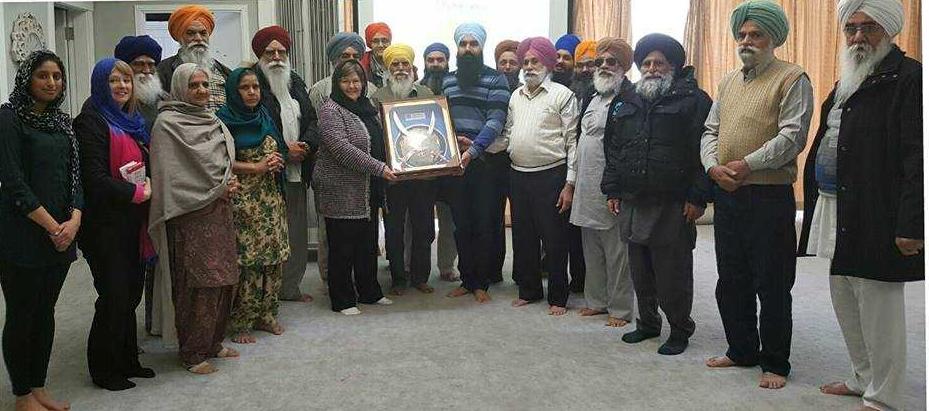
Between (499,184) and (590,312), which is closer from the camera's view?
(590,312)

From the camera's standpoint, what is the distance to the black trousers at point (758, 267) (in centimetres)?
266

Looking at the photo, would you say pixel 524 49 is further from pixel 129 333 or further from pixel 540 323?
pixel 129 333

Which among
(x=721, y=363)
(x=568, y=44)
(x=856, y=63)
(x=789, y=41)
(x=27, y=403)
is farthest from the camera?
(x=789, y=41)

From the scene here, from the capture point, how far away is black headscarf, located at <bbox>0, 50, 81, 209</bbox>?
2.25 metres

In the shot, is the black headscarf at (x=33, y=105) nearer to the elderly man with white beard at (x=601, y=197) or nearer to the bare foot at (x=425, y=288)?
the elderly man with white beard at (x=601, y=197)

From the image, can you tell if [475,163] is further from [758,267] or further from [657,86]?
[758,267]

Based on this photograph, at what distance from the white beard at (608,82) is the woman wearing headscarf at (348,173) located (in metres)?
1.03

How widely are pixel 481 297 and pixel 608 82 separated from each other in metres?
1.29

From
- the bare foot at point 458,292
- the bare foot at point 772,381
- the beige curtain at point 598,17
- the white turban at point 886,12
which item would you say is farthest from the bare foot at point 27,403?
the beige curtain at point 598,17

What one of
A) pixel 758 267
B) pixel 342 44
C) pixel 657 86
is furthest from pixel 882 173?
pixel 342 44

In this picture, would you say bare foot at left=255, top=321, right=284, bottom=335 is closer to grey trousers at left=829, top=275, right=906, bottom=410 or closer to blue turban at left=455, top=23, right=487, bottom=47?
blue turban at left=455, top=23, right=487, bottom=47

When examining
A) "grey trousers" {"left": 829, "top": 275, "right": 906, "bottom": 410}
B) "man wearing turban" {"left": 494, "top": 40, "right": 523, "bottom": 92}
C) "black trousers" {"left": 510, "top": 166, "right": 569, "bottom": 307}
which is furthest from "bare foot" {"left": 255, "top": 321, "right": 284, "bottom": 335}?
"grey trousers" {"left": 829, "top": 275, "right": 906, "bottom": 410}

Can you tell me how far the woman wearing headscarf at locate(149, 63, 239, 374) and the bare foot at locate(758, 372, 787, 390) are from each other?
6.26 feet

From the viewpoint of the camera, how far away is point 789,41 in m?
6.39
